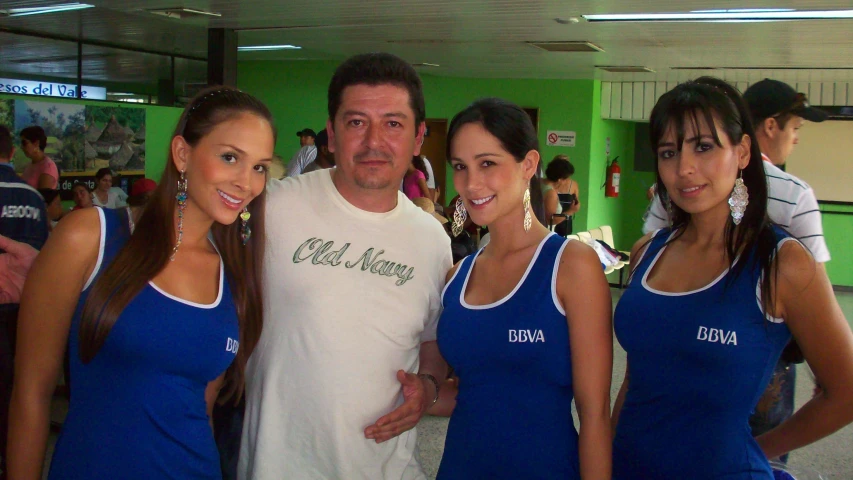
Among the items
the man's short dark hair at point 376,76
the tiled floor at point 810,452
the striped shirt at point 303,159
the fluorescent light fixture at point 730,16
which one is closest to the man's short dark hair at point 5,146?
the tiled floor at point 810,452

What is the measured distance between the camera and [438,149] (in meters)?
13.3

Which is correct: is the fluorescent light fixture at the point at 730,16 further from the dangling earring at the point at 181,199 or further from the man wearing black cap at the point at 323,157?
the dangling earring at the point at 181,199

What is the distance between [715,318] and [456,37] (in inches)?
255

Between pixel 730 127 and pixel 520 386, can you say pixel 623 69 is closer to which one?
pixel 730 127

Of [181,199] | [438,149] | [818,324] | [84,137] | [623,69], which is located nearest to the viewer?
[818,324]

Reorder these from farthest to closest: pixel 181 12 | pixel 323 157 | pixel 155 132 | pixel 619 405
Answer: pixel 155 132 → pixel 181 12 → pixel 323 157 → pixel 619 405

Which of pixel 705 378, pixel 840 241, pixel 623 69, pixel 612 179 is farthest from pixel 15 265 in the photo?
pixel 840 241

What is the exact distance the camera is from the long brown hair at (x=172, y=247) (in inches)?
69.6

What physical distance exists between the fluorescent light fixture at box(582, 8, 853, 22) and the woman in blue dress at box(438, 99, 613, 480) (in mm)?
4385

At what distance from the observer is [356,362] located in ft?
7.00

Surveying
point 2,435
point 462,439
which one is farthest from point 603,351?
point 2,435

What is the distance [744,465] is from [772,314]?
0.34 m

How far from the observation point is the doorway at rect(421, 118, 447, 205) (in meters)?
12.9

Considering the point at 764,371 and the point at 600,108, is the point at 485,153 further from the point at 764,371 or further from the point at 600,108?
the point at 600,108
